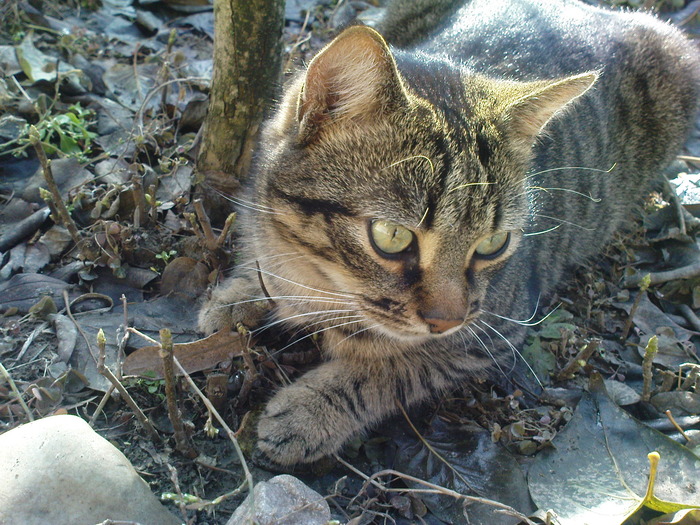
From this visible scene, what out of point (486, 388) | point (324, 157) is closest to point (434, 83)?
point (324, 157)

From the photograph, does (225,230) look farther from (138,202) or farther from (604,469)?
(604,469)

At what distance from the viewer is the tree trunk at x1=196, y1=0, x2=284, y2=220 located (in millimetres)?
2939

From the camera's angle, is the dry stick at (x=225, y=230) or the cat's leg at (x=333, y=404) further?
the dry stick at (x=225, y=230)

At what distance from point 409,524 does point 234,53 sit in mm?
2238

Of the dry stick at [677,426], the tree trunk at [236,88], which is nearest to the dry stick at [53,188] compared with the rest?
the tree trunk at [236,88]

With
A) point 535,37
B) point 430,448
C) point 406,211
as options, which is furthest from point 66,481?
point 535,37

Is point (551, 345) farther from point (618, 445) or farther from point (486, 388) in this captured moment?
point (618, 445)

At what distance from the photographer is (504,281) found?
281 centimetres

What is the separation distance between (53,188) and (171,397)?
1.18 metres

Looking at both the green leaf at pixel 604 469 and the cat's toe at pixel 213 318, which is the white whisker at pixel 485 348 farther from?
the cat's toe at pixel 213 318

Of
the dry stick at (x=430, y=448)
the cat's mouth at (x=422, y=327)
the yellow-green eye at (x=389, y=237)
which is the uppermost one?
the yellow-green eye at (x=389, y=237)

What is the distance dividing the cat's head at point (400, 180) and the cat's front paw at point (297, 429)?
0.45 meters

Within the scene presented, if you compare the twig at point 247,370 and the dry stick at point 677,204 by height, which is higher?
the dry stick at point 677,204

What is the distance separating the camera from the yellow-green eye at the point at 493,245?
2.33m
